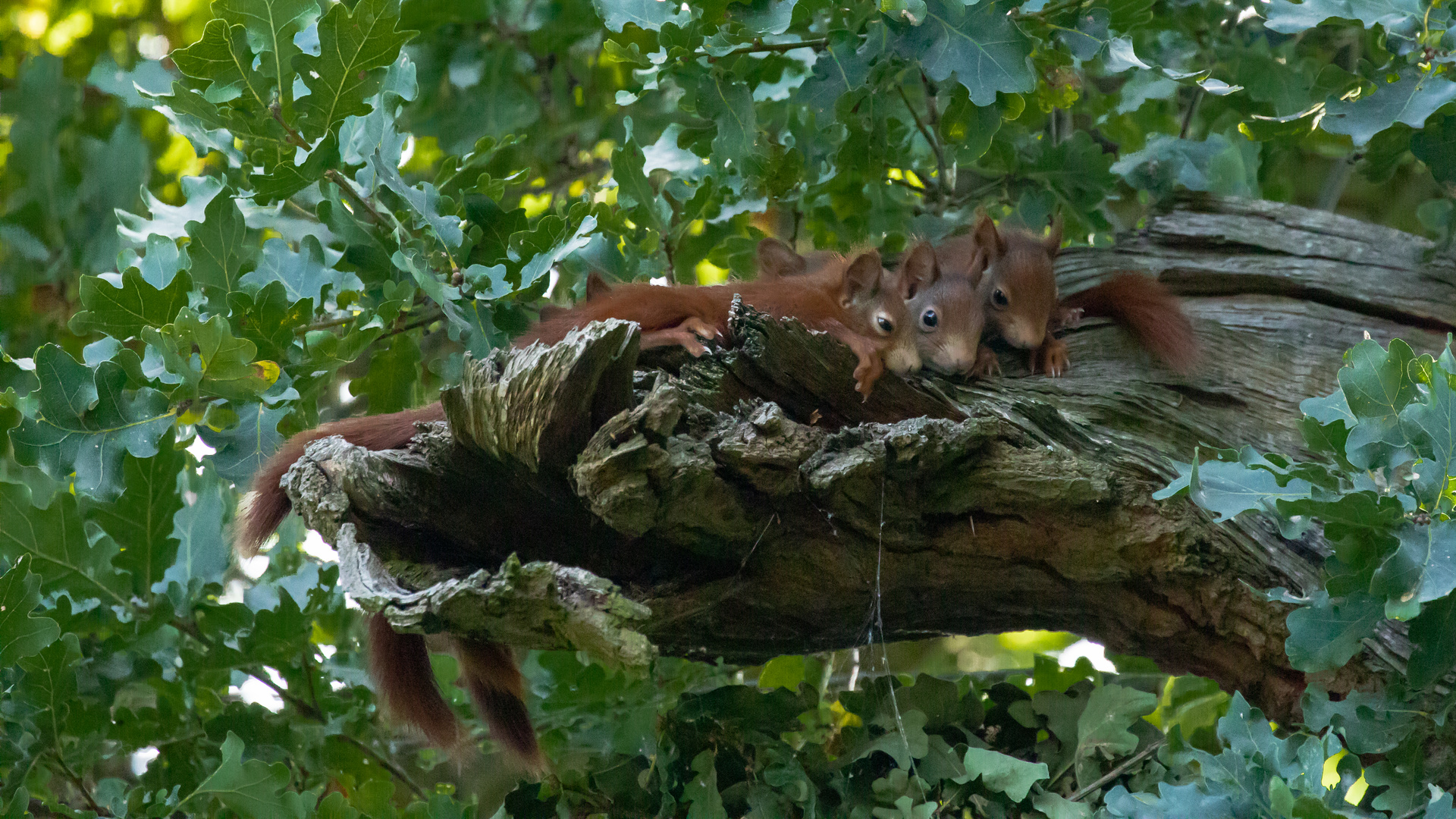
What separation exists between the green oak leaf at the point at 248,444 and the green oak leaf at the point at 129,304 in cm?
26

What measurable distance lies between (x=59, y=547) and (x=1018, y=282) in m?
2.43

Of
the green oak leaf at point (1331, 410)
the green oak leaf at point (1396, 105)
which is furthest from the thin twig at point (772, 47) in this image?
the green oak leaf at point (1331, 410)

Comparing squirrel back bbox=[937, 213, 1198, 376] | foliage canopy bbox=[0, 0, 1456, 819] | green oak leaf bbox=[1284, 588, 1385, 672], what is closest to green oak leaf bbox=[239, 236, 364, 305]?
foliage canopy bbox=[0, 0, 1456, 819]

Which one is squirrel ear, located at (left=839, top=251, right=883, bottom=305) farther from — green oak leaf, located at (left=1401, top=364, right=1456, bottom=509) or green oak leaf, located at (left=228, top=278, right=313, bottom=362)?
green oak leaf, located at (left=1401, top=364, right=1456, bottom=509)

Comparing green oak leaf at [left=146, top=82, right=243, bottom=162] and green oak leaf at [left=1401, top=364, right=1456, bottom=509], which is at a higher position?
green oak leaf at [left=146, top=82, right=243, bottom=162]

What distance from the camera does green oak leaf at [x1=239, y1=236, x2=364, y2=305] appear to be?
7.73 ft

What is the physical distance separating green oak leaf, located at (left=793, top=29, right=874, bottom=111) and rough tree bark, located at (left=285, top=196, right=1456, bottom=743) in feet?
1.87

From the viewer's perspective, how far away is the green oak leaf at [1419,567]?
165 cm

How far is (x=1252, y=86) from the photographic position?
300 cm

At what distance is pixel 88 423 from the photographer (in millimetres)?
2061

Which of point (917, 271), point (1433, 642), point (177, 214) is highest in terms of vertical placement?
point (177, 214)

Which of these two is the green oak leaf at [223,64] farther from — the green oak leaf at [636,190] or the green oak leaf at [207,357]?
the green oak leaf at [636,190]

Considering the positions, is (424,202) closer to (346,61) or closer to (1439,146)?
(346,61)

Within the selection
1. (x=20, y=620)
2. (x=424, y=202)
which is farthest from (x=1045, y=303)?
(x=20, y=620)
